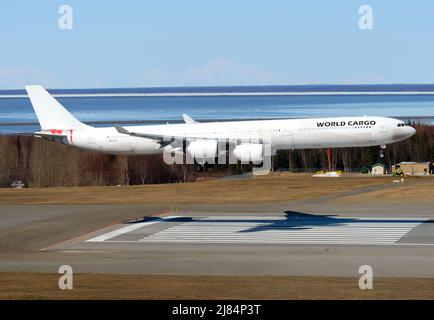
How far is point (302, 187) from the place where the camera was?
114812 mm

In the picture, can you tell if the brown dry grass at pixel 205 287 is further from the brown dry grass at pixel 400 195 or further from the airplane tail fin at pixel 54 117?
the airplane tail fin at pixel 54 117

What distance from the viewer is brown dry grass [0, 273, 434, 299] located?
1686 inches

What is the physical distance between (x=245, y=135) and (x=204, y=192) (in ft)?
75.9

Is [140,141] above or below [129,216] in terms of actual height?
above

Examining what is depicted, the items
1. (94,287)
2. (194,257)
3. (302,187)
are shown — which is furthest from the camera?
(302,187)

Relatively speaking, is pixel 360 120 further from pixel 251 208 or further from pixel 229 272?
pixel 229 272

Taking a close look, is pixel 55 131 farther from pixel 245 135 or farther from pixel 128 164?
pixel 128 164

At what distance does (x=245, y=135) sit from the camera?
9069 centimetres

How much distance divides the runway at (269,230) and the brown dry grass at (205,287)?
17.2 metres

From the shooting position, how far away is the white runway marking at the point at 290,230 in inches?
2648

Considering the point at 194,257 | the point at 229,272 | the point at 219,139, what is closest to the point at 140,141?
the point at 219,139

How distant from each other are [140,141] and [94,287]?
50.1m
